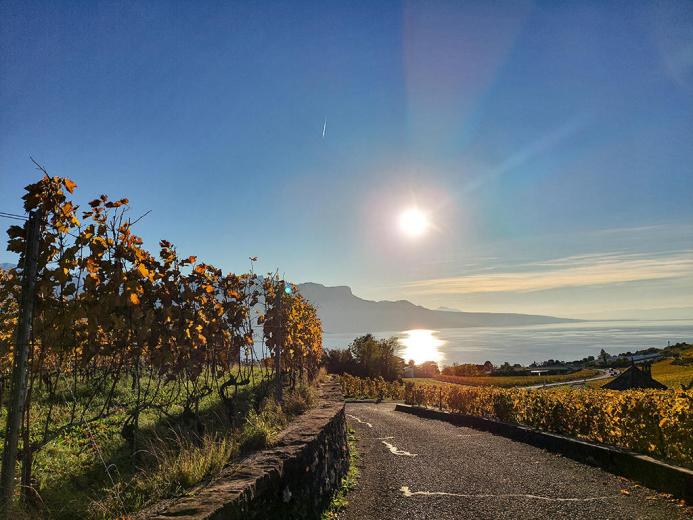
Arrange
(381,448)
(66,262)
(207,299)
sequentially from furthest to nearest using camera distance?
(381,448)
(207,299)
(66,262)

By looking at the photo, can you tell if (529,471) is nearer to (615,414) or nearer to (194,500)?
(615,414)

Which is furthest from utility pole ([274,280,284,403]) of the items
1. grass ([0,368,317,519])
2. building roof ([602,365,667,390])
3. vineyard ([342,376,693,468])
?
building roof ([602,365,667,390])

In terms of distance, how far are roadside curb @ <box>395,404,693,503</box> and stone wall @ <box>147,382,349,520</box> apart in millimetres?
5846

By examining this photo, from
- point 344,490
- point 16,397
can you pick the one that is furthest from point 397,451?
point 16,397

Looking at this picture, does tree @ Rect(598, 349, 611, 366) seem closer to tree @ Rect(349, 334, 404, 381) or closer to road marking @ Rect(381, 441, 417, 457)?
tree @ Rect(349, 334, 404, 381)

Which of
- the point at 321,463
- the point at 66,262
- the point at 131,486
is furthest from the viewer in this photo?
the point at 321,463

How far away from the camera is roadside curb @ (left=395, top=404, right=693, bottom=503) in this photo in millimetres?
7957

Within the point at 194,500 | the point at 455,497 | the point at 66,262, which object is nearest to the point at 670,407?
the point at 455,497

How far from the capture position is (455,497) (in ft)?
27.1

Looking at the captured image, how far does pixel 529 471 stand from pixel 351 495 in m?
4.14

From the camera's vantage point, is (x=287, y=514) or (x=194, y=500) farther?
(x=287, y=514)

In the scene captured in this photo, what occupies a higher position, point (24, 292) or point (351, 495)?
point (24, 292)

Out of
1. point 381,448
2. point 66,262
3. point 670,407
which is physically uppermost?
point 66,262

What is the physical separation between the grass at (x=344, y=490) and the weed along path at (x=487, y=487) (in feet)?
0.42
